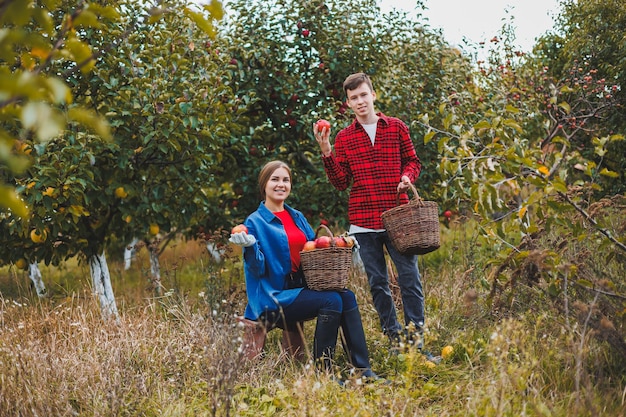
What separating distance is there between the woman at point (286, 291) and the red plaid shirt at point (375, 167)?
0.39 m

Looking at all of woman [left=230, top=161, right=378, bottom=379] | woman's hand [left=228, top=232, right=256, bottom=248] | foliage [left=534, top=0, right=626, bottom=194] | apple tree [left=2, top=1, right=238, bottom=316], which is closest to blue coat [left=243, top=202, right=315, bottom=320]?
woman [left=230, top=161, right=378, bottom=379]

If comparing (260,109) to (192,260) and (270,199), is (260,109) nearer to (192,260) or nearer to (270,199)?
(270,199)

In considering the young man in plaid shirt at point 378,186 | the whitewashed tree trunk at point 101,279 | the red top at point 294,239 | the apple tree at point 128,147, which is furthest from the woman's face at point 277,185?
the whitewashed tree trunk at point 101,279

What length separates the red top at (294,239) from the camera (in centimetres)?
381

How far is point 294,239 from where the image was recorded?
381cm

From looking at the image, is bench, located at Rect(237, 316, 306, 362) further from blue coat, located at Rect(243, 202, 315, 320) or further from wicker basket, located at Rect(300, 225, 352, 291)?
wicker basket, located at Rect(300, 225, 352, 291)

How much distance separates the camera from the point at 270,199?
3844 millimetres

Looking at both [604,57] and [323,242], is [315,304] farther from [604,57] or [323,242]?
[604,57]

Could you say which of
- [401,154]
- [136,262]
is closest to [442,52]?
[401,154]

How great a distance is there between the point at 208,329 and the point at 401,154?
1.59 metres

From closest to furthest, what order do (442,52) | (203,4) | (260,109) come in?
1. (203,4)
2. (260,109)
3. (442,52)

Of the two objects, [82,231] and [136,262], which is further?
[136,262]

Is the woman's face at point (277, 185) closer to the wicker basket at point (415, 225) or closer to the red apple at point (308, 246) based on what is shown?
the red apple at point (308, 246)

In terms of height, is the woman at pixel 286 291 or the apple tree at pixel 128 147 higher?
the apple tree at pixel 128 147
